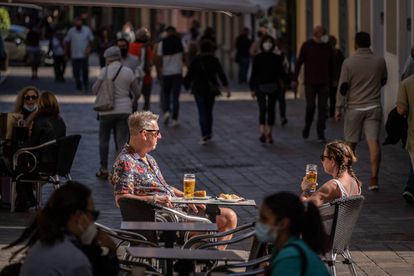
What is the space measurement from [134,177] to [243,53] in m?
32.4

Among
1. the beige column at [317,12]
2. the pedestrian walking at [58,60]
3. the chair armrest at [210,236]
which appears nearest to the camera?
the chair armrest at [210,236]

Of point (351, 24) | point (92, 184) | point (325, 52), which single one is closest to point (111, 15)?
point (351, 24)

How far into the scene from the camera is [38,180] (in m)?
14.1

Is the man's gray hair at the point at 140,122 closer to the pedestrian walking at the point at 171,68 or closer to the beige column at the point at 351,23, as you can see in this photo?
the pedestrian walking at the point at 171,68

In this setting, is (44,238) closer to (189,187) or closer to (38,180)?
(189,187)

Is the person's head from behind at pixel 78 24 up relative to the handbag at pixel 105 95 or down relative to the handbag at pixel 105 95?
up

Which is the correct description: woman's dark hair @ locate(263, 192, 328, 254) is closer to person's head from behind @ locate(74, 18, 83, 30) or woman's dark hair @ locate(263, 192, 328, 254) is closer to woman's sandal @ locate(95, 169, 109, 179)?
woman's sandal @ locate(95, 169, 109, 179)

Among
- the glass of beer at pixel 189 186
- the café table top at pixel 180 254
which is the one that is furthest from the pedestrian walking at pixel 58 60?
the café table top at pixel 180 254

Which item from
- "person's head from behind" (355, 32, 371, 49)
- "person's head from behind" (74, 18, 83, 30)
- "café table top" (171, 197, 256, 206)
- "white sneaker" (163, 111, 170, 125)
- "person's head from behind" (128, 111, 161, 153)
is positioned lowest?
"white sneaker" (163, 111, 170, 125)

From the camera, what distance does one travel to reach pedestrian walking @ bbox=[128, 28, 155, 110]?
23469 mm

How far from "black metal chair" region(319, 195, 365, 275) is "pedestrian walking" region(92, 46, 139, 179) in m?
7.77

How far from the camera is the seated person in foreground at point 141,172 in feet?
33.8

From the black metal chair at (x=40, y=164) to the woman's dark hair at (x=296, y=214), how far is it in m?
7.73

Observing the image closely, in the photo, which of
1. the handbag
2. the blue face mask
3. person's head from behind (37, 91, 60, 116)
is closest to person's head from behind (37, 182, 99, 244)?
the blue face mask
